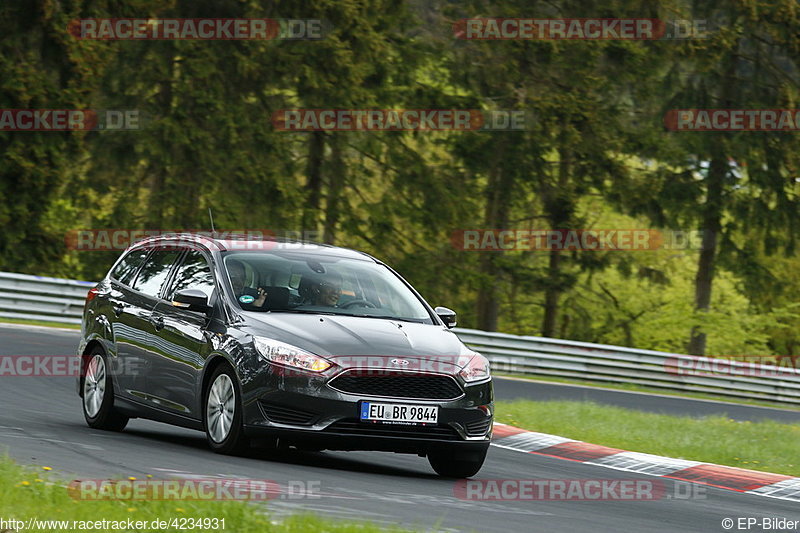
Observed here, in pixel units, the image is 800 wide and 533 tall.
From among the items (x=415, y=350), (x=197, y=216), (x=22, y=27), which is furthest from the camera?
(x=197, y=216)

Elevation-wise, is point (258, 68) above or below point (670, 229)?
above

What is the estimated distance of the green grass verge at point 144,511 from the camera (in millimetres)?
6410

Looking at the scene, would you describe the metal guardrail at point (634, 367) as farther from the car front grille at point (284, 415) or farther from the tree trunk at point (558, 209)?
the car front grille at point (284, 415)

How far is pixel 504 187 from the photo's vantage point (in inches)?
1501

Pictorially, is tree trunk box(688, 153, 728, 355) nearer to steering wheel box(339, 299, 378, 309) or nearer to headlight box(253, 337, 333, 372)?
steering wheel box(339, 299, 378, 309)

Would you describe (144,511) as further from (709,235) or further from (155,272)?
(709,235)

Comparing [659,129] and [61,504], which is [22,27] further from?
[61,504]

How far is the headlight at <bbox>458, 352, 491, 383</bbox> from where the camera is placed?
32.2 ft

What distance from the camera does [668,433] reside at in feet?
50.0

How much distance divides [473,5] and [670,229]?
8369 mm

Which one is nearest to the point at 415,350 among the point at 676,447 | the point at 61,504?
the point at 61,504

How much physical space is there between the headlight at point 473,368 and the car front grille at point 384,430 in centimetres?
42

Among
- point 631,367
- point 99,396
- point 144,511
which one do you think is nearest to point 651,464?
point 99,396

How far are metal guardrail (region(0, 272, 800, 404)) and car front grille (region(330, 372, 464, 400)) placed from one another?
16645 mm
